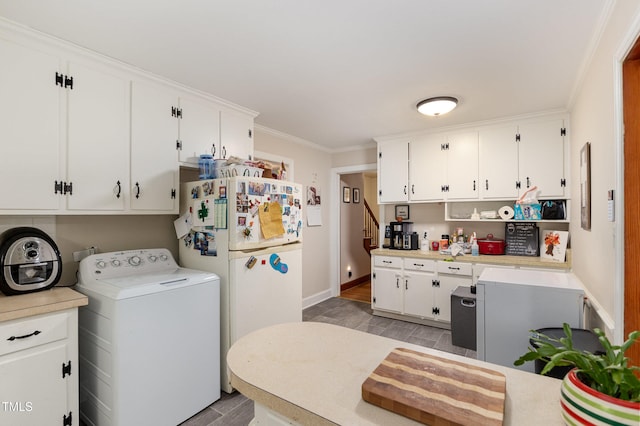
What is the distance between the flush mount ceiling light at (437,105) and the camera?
2.76m

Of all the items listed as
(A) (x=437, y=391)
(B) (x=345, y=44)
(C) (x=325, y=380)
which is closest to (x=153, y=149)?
(B) (x=345, y=44)

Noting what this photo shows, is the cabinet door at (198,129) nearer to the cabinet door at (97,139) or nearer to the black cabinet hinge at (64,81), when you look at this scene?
the cabinet door at (97,139)

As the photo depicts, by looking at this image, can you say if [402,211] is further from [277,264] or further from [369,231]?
[277,264]

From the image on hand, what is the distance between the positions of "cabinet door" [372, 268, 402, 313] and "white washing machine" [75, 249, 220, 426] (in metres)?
2.30

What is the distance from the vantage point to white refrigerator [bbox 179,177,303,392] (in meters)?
2.33

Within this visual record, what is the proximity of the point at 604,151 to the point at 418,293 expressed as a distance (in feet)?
7.87

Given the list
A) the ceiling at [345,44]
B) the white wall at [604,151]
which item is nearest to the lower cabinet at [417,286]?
the white wall at [604,151]

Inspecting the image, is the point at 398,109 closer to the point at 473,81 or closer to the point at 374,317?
the point at 473,81

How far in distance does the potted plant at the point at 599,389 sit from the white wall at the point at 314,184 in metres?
3.55

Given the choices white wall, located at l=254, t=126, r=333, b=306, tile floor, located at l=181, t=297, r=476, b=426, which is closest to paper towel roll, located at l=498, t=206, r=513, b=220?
tile floor, located at l=181, t=297, r=476, b=426

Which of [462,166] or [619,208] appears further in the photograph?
[462,166]

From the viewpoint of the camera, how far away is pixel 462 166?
12.0ft

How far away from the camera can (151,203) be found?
7.91 feet

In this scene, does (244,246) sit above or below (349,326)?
above
